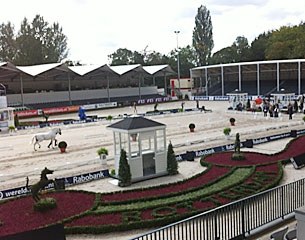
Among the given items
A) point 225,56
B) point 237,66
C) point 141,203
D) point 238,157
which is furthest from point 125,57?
point 141,203

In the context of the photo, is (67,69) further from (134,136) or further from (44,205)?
(44,205)

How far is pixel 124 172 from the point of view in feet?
50.4

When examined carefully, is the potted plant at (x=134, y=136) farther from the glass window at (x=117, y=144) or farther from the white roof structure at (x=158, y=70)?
the white roof structure at (x=158, y=70)

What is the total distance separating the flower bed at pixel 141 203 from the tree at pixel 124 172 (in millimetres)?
1210

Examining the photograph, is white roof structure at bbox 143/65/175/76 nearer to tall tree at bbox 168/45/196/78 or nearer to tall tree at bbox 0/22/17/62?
tall tree at bbox 168/45/196/78

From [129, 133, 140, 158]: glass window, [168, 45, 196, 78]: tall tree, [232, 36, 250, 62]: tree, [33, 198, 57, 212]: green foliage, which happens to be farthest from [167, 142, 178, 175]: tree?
[168, 45, 196, 78]: tall tree

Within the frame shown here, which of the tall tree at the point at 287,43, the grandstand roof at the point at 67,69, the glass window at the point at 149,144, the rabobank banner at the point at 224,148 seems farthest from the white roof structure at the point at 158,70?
the glass window at the point at 149,144

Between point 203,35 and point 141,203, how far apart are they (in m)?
89.9

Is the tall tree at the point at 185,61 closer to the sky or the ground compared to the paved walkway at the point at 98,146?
closer to the sky

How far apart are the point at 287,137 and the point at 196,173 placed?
11.2 metres

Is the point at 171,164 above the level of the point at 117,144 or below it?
below

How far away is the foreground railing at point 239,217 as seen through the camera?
344 inches

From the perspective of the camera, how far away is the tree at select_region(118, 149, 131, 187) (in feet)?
50.2

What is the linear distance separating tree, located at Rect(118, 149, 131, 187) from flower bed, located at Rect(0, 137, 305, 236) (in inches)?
47.6
